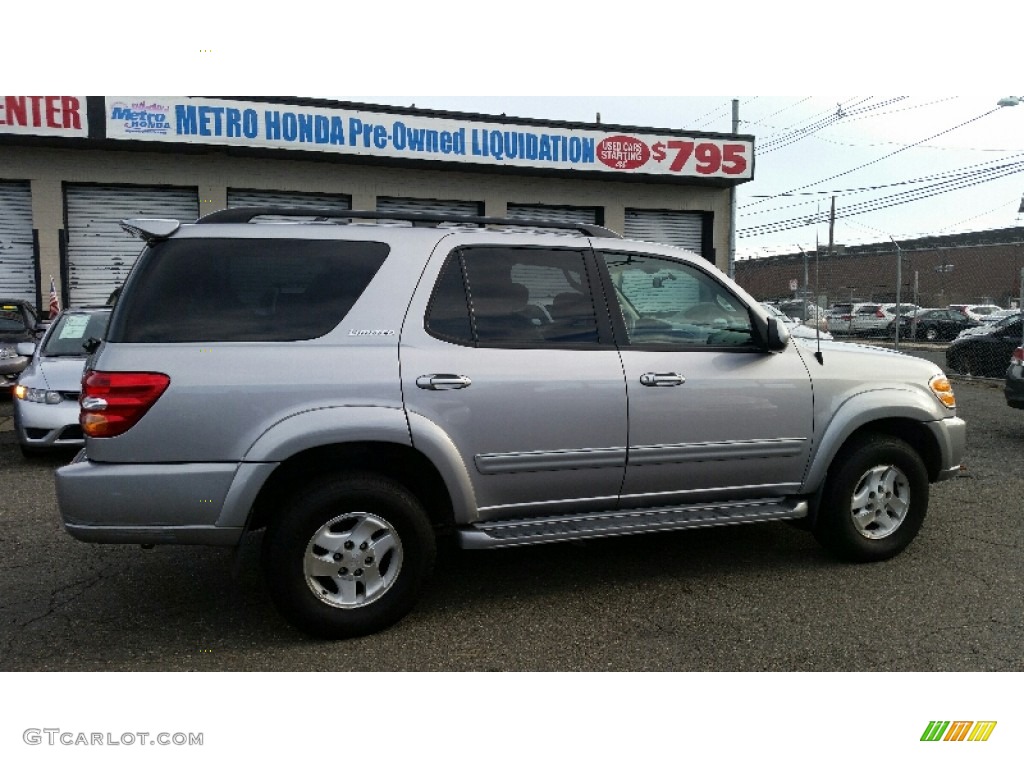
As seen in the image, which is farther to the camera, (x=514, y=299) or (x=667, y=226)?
(x=667, y=226)

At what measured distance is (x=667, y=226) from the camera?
18.8 metres

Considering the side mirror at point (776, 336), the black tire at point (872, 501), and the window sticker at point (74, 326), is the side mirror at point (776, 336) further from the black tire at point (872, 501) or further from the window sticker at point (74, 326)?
the window sticker at point (74, 326)

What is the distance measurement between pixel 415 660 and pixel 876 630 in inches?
84.9

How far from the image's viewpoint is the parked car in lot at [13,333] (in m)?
10.5

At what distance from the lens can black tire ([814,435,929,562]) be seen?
4430 mm

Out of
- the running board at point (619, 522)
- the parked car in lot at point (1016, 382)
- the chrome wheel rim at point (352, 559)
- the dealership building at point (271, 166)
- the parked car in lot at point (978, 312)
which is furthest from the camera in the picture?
the parked car in lot at point (978, 312)

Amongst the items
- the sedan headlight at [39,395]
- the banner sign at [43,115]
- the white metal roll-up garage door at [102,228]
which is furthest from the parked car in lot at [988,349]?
the banner sign at [43,115]

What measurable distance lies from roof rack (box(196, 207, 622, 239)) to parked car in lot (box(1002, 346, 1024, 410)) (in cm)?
707

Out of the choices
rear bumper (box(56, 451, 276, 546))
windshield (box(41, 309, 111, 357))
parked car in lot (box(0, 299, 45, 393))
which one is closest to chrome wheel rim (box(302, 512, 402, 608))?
rear bumper (box(56, 451, 276, 546))

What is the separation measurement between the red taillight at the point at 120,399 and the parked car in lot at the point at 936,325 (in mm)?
31704

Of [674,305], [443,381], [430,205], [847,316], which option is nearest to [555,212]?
[430,205]

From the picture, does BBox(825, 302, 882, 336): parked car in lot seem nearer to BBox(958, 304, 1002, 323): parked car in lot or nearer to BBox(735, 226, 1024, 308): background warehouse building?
BBox(958, 304, 1002, 323): parked car in lot

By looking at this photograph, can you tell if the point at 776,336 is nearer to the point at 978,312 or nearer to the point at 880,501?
the point at 880,501

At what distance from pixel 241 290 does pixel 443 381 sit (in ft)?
3.25
